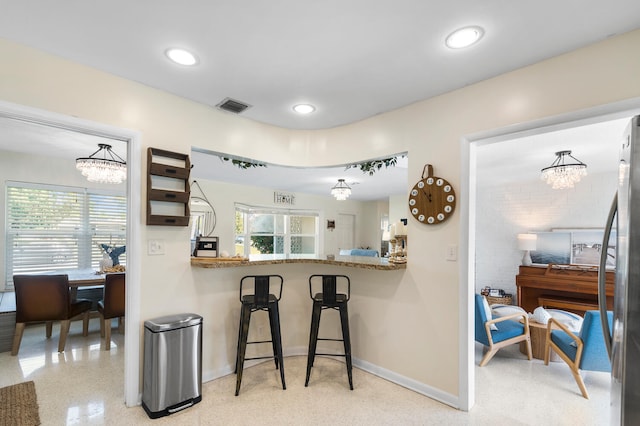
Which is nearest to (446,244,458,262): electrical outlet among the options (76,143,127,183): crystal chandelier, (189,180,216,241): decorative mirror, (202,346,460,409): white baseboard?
(202,346,460,409): white baseboard

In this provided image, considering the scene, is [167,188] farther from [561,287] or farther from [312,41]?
[561,287]

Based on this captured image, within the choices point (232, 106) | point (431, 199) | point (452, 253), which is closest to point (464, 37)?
point (431, 199)

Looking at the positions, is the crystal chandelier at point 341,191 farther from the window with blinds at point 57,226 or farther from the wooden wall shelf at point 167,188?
the window with blinds at point 57,226

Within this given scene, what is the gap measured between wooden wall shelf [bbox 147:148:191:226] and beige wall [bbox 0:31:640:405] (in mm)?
86

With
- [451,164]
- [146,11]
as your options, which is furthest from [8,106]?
[451,164]

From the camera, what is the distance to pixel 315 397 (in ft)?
8.39

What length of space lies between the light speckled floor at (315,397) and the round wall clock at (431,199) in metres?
1.41

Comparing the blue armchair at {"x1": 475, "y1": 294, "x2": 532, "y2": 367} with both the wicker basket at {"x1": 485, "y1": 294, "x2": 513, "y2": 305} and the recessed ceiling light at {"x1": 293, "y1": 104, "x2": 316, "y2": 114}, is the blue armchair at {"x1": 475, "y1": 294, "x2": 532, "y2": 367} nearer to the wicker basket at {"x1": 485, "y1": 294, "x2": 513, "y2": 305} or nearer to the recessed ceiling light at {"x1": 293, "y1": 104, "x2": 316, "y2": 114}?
the wicker basket at {"x1": 485, "y1": 294, "x2": 513, "y2": 305}

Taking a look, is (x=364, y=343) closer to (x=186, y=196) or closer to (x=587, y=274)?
(x=186, y=196)

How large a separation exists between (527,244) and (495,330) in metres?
2.65

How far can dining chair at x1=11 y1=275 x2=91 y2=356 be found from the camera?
11.1ft

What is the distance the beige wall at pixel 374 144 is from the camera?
1.98 metres

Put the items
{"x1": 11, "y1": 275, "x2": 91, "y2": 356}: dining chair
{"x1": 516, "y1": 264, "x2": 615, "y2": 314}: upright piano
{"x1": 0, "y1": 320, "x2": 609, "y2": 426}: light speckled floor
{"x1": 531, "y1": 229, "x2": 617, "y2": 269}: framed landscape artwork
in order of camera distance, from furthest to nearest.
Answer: {"x1": 531, "y1": 229, "x2": 617, "y2": 269}: framed landscape artwork → {"x1": 516, "y1": 264, "x2": 615, "y2": 314}: upright piano → {"x1": 11, "y1": 275, "x2": 91, "y2": 356}: dining chair → {"x1": 0, "y1": 320, "x2": 609, "y2": 426}: light speckled floor

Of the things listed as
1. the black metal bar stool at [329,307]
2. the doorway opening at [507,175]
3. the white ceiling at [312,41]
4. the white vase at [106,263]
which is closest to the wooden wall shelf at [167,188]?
the white ceiling at [312,41]
